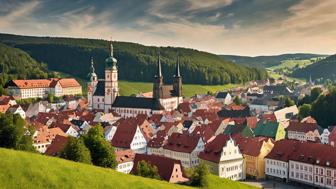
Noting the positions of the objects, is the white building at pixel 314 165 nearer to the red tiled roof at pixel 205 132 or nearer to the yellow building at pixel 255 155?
the yellow building at pixel 255 155

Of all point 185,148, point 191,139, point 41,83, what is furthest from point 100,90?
point 185,148

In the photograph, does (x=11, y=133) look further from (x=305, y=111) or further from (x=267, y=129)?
(x=305, y=111)

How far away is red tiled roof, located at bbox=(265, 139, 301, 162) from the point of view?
6156cm

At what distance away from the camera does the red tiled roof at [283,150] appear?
61.6m

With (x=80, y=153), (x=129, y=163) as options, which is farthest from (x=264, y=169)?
(x=80, y=153)

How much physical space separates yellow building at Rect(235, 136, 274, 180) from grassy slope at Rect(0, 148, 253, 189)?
33.3m

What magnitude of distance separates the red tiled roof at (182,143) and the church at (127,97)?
5059 cm

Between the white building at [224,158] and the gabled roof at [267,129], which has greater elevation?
the gabled roof at [267,129]

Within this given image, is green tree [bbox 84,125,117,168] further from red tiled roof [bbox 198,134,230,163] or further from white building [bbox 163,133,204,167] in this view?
white building [bbox 163,133,204,167]

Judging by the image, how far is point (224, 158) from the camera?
6078cm

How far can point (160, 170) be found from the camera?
4694cm

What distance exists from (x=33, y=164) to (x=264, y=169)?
42169 millimetres

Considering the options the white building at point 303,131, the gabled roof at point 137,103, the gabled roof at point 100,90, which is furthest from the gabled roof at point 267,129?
the gabled roof at point 100,90

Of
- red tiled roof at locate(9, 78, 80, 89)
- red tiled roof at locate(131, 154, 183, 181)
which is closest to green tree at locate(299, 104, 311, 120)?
red tiled roof at locate(131, 154, 183, 181)
